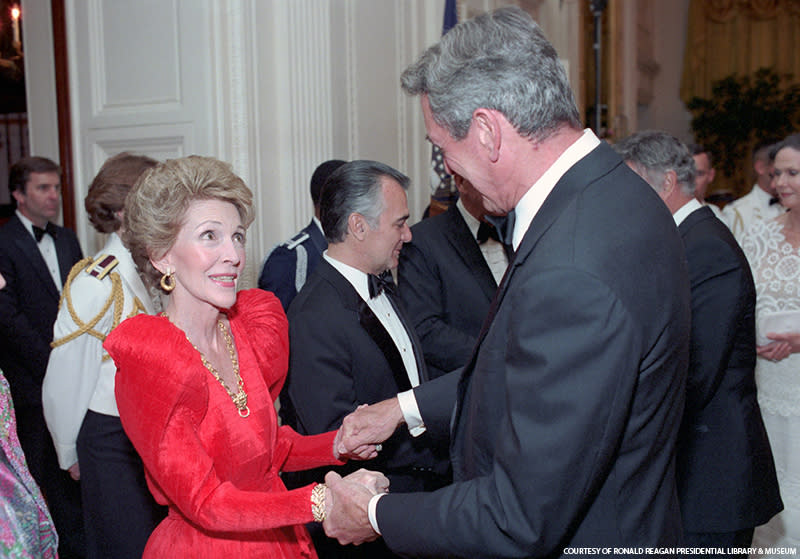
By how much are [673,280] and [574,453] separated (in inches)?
13.6

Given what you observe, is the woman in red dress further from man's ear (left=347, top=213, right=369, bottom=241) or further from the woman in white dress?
the woman in white dress

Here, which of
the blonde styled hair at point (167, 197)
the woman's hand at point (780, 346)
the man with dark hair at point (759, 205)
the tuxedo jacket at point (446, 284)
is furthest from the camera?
the man with dark hair at point (759, 205)

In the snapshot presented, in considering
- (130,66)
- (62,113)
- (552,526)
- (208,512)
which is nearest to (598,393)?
(552,526)

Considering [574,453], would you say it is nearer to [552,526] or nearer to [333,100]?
[552,526]

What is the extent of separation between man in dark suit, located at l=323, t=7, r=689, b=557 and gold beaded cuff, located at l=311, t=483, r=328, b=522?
0.13 metres

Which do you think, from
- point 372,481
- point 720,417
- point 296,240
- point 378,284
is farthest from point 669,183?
point 372,481

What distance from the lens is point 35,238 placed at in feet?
13.2

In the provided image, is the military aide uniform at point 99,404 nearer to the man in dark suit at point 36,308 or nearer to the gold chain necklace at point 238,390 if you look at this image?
the gold chain necklace at point 238,390

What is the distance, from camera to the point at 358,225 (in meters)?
2.43

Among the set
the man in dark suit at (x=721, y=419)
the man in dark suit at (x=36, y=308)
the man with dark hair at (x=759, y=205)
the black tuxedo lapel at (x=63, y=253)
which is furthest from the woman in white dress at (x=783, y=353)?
the black tuxedo lapel at (x=63, y=253)

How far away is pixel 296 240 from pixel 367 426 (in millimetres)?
1460

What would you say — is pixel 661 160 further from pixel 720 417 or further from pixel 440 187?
pixel 440 187

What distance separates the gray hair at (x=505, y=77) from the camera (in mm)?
1342

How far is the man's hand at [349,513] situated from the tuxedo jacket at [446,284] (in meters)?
1.20
